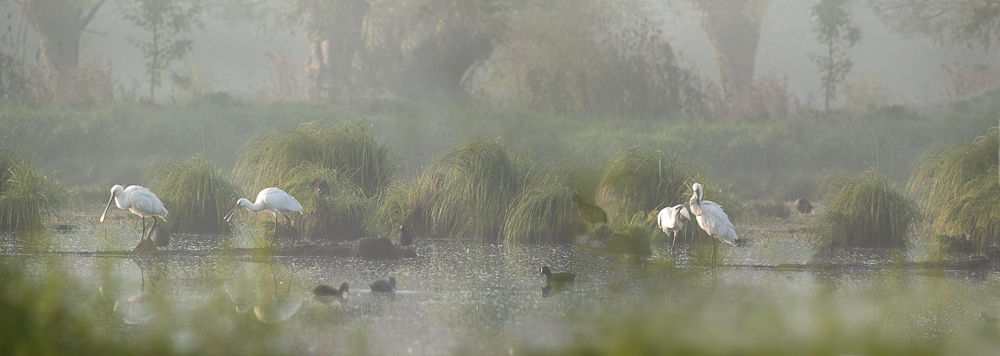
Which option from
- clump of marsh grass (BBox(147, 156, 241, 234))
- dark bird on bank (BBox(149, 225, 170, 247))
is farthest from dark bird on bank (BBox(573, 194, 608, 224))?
dark bird on bank (BBox(149, 225, 170, 247))

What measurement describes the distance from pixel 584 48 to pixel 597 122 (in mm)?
1097

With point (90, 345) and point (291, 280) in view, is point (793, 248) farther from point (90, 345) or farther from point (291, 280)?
point (90, 345)

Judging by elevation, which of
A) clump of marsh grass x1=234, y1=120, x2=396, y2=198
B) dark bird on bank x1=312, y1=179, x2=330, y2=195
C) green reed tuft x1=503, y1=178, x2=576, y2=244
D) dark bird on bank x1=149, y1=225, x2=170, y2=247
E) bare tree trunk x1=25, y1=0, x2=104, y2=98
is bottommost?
dark bird on bank x1=149, y1=225, x2=170, y2=247

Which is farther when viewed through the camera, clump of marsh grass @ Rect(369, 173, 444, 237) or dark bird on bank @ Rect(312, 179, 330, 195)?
clump of marsh grass @ Rect(369, 173, 444, 237)

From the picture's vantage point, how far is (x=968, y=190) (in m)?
6.00

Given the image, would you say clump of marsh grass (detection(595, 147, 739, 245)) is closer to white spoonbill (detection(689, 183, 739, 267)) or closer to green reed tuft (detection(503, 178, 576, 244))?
green reed tuft (detection(503, 178, 576, 244))

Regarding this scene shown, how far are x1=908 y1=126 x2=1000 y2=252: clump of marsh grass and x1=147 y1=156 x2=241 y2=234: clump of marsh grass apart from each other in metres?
5.53

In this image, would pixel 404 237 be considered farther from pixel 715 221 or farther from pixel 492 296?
pixel 715 221

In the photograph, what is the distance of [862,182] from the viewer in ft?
19.8

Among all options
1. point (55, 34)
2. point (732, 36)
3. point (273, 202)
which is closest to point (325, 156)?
point (273, 202)

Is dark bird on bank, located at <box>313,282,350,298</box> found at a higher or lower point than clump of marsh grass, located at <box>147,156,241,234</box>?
lower

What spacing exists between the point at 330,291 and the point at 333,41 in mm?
7775

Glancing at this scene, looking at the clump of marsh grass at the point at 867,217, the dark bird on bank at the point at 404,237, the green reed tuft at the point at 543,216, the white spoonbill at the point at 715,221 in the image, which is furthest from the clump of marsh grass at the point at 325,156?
the clump of marsh grass at the point at 867,217

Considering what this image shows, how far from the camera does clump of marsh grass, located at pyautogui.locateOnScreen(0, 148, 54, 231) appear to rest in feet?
19.9
